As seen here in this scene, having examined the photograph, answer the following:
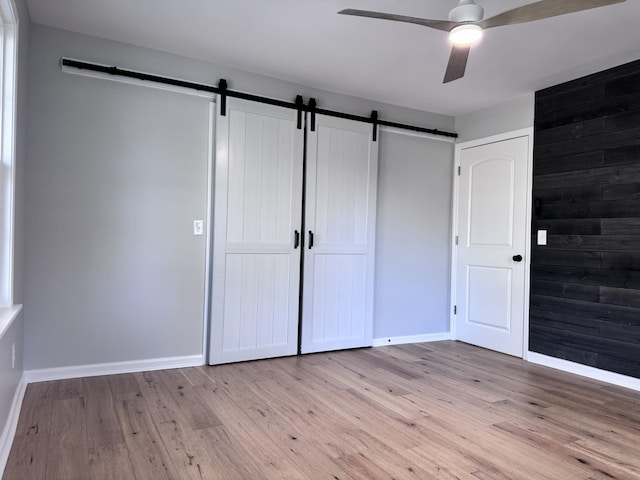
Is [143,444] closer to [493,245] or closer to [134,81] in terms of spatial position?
[134,81]

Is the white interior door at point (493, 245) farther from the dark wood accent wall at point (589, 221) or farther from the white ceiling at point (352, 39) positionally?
the white ceiling at point (352, 39)

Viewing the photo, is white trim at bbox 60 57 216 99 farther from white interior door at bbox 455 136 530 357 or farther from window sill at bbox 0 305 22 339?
white interior door at bbox 455 136 530 357

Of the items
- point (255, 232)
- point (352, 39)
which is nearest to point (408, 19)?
point (352, 39)

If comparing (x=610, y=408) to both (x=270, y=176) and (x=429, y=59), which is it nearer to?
(x=429, y=59)

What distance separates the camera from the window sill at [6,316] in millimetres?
1961

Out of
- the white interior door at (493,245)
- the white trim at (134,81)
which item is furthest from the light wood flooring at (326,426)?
the white trim at (134,81)

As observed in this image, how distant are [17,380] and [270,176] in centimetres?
227

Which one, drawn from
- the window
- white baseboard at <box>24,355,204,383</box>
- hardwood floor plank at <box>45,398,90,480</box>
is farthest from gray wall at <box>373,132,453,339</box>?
the window

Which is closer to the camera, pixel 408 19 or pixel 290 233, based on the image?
pixel 408 19

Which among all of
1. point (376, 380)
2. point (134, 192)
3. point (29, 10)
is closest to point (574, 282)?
point (376, 380)

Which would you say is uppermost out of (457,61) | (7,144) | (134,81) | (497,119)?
(497,119)

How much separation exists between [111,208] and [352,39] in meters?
2.11

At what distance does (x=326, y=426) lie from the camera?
245cm

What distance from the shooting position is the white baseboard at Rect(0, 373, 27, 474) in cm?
193
